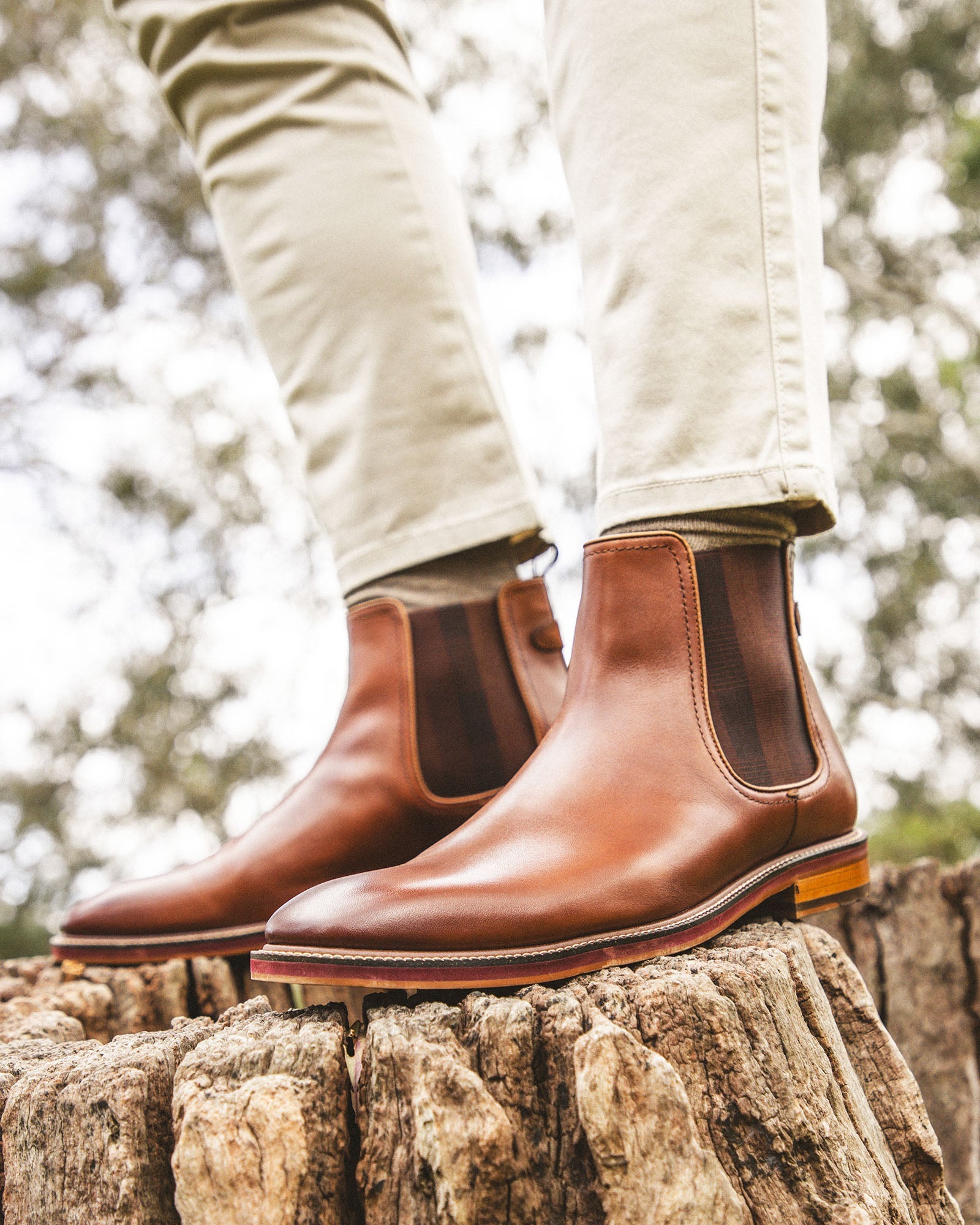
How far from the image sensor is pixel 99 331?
755 centimetres

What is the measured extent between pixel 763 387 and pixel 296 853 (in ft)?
2.11

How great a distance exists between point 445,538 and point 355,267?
31 centimetres

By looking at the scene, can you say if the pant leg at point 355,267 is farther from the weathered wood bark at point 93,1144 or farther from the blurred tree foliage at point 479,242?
the blurred tree foliage at point 479,242

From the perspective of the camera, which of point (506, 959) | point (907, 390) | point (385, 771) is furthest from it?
point (907, 390)

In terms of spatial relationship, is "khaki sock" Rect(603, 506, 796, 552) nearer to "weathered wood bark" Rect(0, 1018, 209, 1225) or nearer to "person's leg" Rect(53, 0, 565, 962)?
"person's leg" Rect(53, 0, 565, 962)

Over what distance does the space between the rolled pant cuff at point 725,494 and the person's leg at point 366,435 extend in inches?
11.0

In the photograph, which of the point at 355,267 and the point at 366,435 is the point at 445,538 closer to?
the point at 366,435

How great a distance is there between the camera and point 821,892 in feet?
3.13

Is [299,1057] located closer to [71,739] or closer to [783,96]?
[783,96]

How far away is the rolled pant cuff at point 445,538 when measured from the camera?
45.1 inches

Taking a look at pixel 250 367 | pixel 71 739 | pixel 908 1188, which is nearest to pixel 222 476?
pixel 250 367

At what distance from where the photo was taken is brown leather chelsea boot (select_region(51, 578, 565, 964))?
108cm

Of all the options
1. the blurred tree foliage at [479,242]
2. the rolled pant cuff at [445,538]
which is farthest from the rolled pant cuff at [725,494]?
the blurred tree foliage at [479,242]

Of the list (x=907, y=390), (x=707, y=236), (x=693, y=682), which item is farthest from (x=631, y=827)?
(x=907, y=390)
